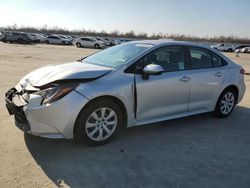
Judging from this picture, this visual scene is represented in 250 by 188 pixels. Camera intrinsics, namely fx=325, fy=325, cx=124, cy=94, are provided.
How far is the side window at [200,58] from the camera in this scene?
19.8 ft

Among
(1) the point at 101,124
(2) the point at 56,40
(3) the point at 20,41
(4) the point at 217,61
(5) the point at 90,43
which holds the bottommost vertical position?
(5) the point at 90,43

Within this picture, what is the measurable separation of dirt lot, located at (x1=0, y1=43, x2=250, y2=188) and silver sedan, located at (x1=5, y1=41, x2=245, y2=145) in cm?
29

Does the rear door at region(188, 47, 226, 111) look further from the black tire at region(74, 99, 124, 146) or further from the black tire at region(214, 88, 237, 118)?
the black tire at region(74, 99, 124, 146)

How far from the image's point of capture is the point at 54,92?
14.5 feet

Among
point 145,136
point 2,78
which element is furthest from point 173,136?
point 2,78

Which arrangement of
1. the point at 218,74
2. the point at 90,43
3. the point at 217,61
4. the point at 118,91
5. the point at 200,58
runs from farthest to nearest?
1. the point at 90,43
2. the point at 217,61
3. the point at 218,74
4. the point at 200,58
5. the point at 118,91

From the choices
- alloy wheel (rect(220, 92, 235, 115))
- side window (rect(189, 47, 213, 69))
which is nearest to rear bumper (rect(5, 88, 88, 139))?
side window (rect(189, 47, 213, 69))

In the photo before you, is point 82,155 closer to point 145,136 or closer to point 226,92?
point 145,136

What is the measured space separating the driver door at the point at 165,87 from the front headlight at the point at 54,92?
1.13 metres

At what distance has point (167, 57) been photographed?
565cm

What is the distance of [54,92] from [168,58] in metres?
2.20

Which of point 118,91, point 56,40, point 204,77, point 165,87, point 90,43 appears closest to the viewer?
point 118,91

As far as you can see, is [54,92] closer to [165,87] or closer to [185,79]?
[165,87]

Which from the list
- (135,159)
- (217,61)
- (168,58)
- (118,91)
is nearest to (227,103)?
(217,61)
